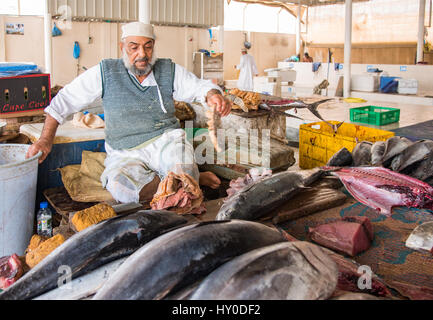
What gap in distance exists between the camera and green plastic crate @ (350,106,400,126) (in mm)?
8909

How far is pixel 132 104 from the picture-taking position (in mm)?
4035

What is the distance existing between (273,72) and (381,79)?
3.66 metres

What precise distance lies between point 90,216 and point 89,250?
3.05 feet

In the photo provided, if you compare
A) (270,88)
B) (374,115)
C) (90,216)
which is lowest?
(90,216)

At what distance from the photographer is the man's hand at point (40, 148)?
3660 millimetres

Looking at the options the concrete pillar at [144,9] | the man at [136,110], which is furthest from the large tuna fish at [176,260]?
the concrete pillar at [144,9]

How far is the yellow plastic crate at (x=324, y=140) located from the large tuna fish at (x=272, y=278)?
3.66 m

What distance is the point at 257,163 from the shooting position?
493cm

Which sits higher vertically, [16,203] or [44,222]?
[16,203]

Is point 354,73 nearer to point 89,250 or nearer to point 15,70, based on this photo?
point 15,70

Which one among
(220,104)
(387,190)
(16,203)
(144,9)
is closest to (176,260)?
(387,190)
